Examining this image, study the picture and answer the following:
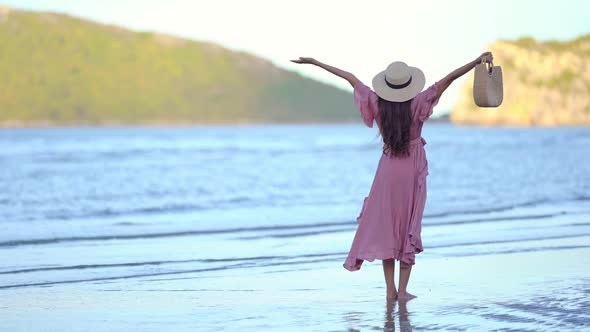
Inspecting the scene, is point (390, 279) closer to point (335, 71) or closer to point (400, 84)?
point (400, 84)

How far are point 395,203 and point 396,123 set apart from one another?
59 cm

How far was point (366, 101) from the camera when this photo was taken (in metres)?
7.63

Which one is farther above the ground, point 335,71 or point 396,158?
point 335,71

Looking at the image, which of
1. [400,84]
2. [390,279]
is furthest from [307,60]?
[390,279]

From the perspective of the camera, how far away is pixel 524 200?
2116 centimetres

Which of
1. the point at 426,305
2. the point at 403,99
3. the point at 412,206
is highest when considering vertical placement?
the point at 403,99

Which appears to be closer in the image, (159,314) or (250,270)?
(159,314)

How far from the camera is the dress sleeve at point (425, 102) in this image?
24.8 feet

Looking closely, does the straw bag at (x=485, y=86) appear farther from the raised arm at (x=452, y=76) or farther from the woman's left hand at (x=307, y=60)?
the woman's left hand at (x=307, y=60)

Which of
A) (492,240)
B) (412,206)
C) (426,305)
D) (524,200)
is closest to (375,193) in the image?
(412,206)

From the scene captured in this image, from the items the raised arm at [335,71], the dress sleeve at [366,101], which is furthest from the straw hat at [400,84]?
the raised arm at [335,71]

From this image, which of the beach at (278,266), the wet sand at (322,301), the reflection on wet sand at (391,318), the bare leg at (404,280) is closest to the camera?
the reflection on wet sand at (391,318)

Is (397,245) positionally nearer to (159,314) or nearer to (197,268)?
(159,314)

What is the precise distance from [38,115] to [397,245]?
19715 centimetres
